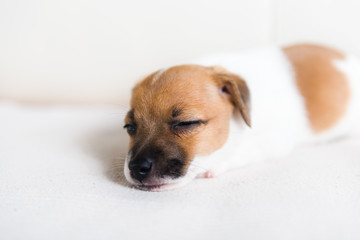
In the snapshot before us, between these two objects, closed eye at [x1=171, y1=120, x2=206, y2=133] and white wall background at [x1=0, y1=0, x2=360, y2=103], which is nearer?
closed eye at [x1=171, y1=120, x2=206, y2=133]

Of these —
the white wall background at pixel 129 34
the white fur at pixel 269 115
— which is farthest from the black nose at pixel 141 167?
the white wall background at pixel 129 34

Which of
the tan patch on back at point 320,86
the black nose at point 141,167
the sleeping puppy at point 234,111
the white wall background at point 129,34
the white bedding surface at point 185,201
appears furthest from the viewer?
the white wall background at point 129,34

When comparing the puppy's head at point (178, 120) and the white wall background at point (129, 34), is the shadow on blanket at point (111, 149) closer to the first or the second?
the puppy's head at point (178, 120)

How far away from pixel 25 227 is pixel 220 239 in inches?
26.6

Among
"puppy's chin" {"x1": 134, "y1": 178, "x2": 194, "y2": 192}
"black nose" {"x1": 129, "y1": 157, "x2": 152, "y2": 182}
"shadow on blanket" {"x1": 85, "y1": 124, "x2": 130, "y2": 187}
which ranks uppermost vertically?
"black nose" {"x1": 129, "y1": 157, "x2": 152, "y2": 182}

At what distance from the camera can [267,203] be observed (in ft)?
4.77

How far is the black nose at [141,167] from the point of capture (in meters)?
1.60

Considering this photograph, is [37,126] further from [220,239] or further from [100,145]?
[220,239]

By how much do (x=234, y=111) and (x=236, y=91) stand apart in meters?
0.15

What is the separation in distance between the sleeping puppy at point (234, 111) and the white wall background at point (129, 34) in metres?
0.74

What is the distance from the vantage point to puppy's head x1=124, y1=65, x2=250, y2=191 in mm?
1641

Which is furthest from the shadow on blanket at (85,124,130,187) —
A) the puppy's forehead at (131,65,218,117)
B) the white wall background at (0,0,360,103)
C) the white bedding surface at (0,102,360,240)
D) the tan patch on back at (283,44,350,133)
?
the tan patch on back at (283,44,350,133)

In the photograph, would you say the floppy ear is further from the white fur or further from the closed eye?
the closed eye

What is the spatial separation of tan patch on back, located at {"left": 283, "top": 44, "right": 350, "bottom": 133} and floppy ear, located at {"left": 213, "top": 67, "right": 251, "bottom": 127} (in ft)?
1.91
